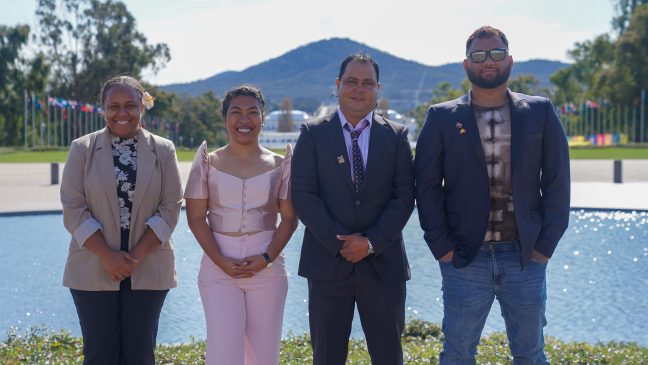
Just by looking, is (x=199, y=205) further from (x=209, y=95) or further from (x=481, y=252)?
(x=209, y=95)

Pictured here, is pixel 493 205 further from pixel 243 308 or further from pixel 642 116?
pixel 642 116

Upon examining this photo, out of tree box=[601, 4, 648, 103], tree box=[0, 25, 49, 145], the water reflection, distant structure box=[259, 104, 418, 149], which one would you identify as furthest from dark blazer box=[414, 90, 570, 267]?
distant structure box=[259, 104, 418, 149]

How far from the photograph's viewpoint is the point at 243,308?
3.79 m

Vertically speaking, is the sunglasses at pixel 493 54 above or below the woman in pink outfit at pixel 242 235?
above

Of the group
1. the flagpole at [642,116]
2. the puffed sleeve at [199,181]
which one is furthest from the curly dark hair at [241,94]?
the flagpole at [642,116]

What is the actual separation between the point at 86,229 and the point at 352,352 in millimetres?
2253

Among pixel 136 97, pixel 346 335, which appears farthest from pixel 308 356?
pixel 136 97

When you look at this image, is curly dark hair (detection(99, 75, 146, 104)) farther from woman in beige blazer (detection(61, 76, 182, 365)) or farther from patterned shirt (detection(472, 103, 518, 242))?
patterned shirt (detection(472, 103, 518, 242))

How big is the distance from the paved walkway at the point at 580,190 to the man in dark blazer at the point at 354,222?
1139 cm

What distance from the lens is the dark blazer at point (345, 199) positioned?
3.68m

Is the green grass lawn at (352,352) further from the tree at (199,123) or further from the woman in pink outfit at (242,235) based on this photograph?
the tree at (199,123)

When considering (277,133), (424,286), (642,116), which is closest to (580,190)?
(424,286)

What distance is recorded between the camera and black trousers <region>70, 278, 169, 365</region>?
3639 mm

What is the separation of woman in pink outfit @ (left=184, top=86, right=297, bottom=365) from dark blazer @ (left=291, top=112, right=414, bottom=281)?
7.3 inches
